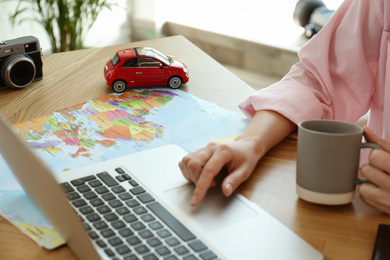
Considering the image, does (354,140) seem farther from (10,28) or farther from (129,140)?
(10,28)

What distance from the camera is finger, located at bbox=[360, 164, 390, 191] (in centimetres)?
68

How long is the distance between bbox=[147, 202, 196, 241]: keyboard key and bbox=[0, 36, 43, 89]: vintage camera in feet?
2.16

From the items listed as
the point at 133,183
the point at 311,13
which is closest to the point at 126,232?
the point at 133,183

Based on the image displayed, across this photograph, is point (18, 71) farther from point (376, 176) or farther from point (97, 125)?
point (376, 176)

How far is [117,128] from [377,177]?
0.51 meters

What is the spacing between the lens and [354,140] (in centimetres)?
65

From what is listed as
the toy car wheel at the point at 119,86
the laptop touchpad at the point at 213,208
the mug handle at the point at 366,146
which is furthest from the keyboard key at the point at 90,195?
the toy car wheel at the point at 119,86

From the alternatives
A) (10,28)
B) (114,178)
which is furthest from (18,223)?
(10,28)

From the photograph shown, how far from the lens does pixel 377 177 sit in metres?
0.68

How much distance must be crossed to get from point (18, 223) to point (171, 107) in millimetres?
473

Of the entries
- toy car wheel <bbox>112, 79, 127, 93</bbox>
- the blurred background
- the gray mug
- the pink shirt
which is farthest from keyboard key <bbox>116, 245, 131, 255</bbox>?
the blurred background

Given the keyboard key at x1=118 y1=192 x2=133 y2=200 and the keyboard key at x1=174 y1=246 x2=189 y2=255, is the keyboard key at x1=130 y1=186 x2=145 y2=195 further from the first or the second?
the keyboard key at x1=174 y1=246 x2=189 y2=255

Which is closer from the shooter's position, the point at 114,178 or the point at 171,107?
the point at 114,178

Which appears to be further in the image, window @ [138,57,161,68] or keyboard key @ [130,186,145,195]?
window @ [138,57,161,68]
